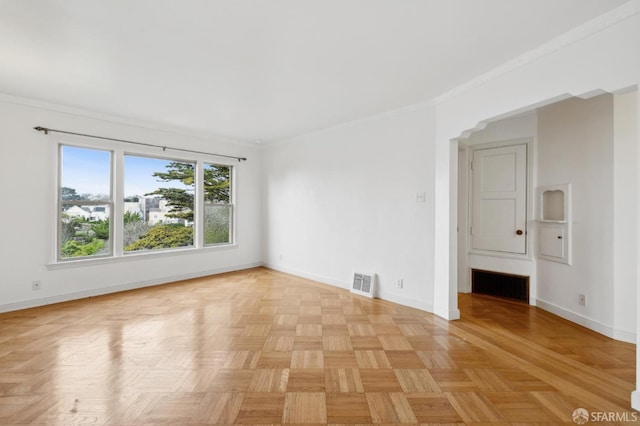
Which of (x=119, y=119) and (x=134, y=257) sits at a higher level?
(x=119, y=119)

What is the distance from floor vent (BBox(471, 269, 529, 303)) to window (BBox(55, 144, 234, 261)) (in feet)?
14.6

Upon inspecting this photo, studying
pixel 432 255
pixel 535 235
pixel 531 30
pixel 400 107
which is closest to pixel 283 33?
pixel 531 30

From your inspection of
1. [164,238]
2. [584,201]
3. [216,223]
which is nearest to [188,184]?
[216,223]

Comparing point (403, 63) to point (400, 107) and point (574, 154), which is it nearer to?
point (400, 107)

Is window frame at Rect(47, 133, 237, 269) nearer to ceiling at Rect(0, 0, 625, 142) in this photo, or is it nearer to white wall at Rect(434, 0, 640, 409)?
ceiling at Rect(0, 0, 625, 142)

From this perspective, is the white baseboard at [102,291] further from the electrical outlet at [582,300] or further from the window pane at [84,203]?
the electrical outlet at [582,300]

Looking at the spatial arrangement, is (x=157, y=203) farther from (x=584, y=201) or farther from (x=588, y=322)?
(x=588, y=322)

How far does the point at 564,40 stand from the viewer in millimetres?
2297

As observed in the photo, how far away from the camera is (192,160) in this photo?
5391mm

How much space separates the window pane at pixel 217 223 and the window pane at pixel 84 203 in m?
1.54

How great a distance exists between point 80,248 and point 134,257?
2.27 ft

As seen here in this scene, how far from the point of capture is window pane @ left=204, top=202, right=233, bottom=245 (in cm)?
565

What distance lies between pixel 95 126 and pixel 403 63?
167 inches

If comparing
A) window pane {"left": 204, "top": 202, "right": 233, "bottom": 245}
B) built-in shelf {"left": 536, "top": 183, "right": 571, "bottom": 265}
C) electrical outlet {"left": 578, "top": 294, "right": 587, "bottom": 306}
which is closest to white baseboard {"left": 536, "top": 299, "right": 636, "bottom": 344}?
electrical outlet {"left": 578, "top": 294, "right": 587, "bottom": 306}
